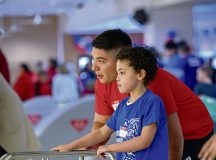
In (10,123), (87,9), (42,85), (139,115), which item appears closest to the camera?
(139,115)

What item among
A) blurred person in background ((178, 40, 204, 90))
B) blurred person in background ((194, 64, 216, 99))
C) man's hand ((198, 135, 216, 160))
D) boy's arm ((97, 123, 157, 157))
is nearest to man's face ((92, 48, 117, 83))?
boy's arm ((97, 123, 157, 157))

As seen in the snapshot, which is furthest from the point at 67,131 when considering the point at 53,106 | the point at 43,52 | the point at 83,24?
the point at 43,52

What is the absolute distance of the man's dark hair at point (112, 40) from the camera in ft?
9.46

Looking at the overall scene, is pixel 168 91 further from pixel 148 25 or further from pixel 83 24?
pixel 83 24

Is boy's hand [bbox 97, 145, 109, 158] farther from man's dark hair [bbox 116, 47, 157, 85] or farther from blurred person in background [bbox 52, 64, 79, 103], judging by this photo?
blurred person in background [bbox 52, 64, 79, 103]

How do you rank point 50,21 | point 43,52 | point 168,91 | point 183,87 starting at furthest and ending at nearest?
point 43,52
point 50,21
point 183,87
point 168,91

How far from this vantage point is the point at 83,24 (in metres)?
19.0

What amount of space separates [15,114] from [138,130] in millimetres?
1402

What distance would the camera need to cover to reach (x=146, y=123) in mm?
2639

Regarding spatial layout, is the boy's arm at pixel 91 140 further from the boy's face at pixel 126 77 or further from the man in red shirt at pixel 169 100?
the boy's face at pixel 126 77

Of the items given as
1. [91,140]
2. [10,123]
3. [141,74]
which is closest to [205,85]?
[10,123]

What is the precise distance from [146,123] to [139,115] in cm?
6

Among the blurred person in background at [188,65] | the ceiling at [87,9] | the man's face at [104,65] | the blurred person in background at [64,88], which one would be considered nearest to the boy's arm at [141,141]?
the man's face at [104,65]

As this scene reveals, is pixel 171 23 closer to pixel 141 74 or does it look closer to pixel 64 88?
pixel 64 88
